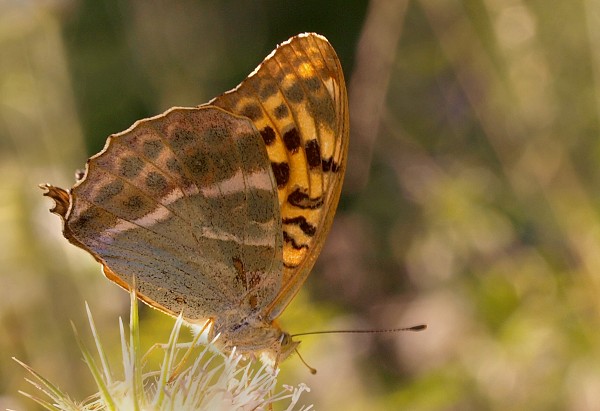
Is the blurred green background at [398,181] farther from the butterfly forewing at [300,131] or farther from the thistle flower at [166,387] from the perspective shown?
the thistle flower at [166,387]

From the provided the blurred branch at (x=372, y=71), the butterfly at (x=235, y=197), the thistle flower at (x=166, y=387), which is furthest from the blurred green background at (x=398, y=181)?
the thistle flower at (x=166, y=387)

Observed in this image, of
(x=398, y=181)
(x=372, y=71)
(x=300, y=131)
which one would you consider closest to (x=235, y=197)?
(x=300, y=131)

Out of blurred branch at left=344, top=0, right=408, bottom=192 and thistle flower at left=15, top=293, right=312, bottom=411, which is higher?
blurred branch at left=344, top=0, right=408, bottom=192

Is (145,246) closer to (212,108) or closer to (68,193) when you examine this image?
(68,193)

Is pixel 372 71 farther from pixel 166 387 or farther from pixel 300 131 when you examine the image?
pixel 166 387

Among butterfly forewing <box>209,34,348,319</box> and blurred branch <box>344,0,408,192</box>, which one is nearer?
butterfly forewing <box>209,34,348,319</box>

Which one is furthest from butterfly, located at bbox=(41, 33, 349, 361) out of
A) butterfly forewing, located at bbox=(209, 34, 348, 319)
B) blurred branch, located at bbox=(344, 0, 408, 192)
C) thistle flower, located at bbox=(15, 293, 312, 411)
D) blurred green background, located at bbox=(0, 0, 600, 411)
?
blurred branch, located at bbox=(344, 0, 408, 192)

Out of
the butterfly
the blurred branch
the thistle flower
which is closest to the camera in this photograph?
the thistle flower

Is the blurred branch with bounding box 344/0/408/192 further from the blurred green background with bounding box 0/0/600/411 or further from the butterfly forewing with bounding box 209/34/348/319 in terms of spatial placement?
the butterfly forewing with bounding box 209/34/348/319
